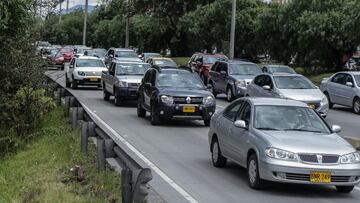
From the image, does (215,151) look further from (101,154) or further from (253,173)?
(101,154)

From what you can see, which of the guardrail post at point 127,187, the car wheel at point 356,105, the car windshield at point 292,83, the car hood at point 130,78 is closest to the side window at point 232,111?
the guardrail post at point 127,187

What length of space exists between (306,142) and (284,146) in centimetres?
41

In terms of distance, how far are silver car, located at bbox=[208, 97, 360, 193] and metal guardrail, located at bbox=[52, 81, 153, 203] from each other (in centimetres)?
169

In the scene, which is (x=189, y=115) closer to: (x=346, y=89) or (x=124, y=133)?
(x=124, y=133)

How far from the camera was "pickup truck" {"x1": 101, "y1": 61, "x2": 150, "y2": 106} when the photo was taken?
24.8 metres

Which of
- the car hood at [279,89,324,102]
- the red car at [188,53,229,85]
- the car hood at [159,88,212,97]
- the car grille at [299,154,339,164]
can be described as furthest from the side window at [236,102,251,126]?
the red car at [188,53,229,85]

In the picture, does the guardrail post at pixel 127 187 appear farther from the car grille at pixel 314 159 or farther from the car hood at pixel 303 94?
the car hood at pixel 303 94

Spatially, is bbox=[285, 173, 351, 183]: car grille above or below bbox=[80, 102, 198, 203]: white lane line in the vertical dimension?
above

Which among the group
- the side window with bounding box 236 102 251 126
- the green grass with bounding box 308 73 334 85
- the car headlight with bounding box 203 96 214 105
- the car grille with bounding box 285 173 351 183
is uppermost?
the side window with bounding box 236 102 251 126

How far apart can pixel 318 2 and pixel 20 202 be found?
35704 mm

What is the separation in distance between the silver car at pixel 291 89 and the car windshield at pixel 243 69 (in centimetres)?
515

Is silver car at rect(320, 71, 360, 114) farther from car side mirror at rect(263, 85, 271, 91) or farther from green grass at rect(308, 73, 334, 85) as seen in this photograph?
green grass at rect(308, 73, 334, 85)

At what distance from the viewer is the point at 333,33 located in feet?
133

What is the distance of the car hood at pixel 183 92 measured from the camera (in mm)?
19047
